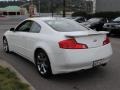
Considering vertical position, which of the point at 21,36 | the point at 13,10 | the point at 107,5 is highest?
the point at 107,5

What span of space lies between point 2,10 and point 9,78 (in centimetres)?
9525

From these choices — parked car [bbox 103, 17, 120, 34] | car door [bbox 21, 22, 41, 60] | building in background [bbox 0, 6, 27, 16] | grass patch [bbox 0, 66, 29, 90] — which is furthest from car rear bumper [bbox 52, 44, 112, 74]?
building in background [bbox 0, 6, 27, 16]

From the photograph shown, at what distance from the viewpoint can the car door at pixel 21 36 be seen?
784 cm

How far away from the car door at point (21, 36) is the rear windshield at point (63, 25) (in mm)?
866

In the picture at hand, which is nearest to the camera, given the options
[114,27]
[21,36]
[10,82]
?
[10,82]

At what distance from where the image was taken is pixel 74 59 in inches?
236

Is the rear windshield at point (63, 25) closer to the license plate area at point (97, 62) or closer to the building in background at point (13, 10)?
the license plate area at point (97, 62)

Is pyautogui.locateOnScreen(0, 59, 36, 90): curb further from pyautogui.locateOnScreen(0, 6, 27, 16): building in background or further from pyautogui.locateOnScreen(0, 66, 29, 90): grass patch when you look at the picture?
pyautogui.locateOnScreen(0, 6, 27, 16): building in background

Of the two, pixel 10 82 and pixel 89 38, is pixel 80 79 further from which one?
Answer: pixel 10 82

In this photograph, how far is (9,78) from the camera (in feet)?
20.8

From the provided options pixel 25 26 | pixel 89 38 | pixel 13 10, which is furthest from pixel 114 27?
pixel 13 10

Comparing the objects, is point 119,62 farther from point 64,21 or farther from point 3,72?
point 3,72

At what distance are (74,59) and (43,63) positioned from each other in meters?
1.03

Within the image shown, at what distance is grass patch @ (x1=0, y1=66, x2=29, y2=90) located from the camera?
5.62m
